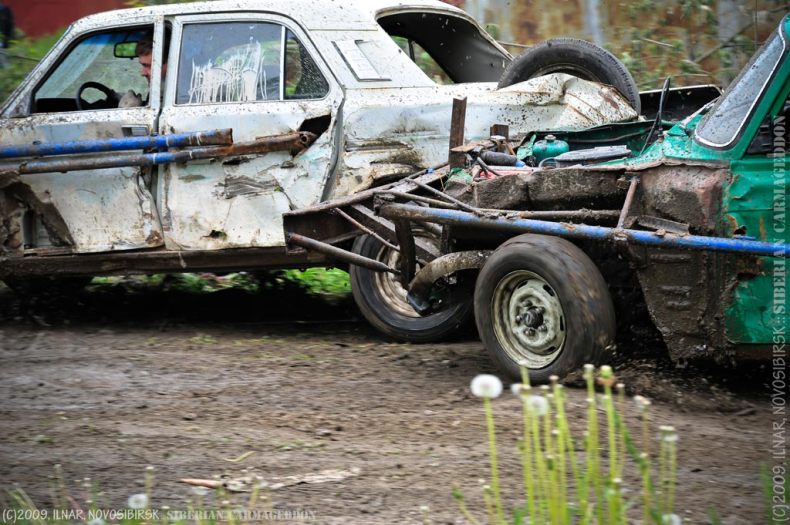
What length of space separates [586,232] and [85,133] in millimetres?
3687

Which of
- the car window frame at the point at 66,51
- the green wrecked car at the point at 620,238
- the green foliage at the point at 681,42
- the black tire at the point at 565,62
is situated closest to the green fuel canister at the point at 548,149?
the green wrecked car at the point at 620,238

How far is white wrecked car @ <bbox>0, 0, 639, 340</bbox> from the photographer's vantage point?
634 cm

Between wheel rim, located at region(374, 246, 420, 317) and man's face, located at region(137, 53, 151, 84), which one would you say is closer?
wheel rim, located at region(374, 246, 420, 317)

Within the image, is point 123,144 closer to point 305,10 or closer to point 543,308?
point 305,10

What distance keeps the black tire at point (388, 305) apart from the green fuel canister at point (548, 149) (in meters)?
1.05

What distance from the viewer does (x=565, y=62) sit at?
6.80 metres

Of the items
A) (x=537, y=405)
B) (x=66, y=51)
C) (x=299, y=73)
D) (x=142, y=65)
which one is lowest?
(x=537, y=405)

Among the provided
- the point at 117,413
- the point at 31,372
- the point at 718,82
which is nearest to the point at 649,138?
the point at 117,413

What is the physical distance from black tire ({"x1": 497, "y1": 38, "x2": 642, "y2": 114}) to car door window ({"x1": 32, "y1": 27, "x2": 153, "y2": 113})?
258 centimetres

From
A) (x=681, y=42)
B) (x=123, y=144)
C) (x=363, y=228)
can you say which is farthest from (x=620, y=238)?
(x=681, y=42)

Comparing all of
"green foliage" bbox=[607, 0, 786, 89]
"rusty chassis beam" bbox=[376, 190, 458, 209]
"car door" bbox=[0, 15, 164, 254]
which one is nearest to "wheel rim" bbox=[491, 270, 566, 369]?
"rusty chassis beam" bbox=[376, 190, 458, 209]

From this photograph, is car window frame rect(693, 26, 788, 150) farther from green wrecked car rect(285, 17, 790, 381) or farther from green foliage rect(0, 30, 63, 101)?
green foliage rect(0, 30, 63, 101)

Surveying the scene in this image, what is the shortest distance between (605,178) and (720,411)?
1227 millimetres

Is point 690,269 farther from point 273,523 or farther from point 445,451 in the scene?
point 273,523
